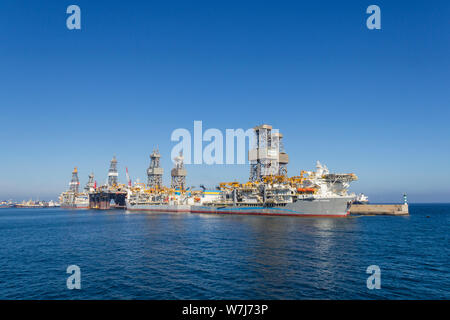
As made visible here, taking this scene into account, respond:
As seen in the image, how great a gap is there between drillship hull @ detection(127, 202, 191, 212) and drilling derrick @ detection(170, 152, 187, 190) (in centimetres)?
1840

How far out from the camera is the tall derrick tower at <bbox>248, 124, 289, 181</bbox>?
11381 cm

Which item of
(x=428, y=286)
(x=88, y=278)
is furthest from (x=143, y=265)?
(x=428, y=286)

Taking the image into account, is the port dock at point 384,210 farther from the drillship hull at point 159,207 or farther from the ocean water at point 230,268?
the drillship hull at point 159,207

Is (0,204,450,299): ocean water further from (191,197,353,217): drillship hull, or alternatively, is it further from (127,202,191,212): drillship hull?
(127,202,191,212): drillship hull

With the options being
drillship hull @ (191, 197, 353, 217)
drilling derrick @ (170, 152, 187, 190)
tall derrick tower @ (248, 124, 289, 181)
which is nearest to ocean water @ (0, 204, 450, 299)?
drillship hull @ (191, 197, 353, 217)

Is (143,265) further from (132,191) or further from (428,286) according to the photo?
(132,191)

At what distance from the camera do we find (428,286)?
23.2m

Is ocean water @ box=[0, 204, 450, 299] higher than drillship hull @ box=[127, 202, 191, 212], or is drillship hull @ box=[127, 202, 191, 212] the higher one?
ocean water @ box=[0, 204, 450, 299]

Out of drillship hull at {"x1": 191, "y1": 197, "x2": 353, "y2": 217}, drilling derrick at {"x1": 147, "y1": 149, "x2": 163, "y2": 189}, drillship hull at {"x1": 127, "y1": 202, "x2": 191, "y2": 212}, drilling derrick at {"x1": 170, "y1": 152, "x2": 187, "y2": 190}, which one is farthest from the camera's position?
drilling derrick at {"x1": 147, "y1": 149, "x2": 163, "y2": 189}

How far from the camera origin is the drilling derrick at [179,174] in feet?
541

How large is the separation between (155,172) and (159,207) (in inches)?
1337

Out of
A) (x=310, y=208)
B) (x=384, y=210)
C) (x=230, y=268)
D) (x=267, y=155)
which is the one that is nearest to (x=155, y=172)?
(x=267, y=155)

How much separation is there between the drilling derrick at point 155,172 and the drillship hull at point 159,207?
1842cm

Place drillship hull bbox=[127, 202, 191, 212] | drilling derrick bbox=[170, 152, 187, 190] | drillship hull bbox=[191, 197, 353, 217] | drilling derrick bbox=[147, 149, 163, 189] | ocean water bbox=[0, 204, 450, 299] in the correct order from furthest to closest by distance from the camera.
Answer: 1. drilling derrick bbox=[147, 149, 163, 189]
2. drilling derrick bbox=[170, 152, 187, 190]
3. drillship hull bbox=[127, 202, 191, 212]
4. drillship hull bbox=[191, 197, 353, 217]
5. ocean water bbox=[0, 204, 450, 299]
